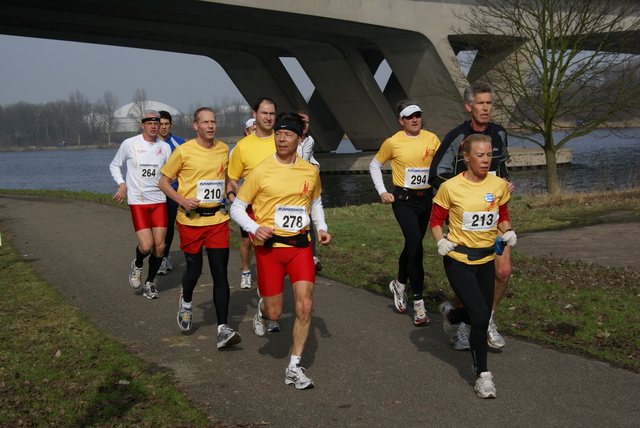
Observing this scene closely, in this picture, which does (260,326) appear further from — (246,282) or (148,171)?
(148,171)

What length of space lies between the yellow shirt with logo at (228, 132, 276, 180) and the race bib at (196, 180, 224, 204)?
44 centimetres

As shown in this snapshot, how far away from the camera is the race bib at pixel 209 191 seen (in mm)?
7242

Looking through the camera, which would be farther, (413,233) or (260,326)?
(413,233)

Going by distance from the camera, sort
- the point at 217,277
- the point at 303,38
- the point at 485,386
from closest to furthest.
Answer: the point at 485,386 → the point at 217,277 → the point at 303,38

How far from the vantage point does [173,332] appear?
7195 millimetres

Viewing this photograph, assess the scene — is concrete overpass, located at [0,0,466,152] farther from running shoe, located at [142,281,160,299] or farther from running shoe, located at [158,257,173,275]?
running shoe, located at [142,281,160,299]

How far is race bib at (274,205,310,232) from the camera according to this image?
581 centimetres

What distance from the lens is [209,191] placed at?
7.29m

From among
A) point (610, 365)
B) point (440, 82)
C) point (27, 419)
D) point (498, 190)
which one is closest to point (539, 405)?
point (610, 365)

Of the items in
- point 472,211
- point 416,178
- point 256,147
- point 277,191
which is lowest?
point 472,211

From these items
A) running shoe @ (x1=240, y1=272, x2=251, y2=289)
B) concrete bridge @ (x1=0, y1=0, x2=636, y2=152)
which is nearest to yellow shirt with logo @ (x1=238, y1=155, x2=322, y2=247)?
running shoe @ (x1=240, y1=272, x2=251, y2=289)

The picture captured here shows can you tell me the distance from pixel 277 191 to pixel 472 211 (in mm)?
1534

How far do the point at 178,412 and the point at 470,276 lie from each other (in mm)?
2385

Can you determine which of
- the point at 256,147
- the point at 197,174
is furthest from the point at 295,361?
the point at 256,147
